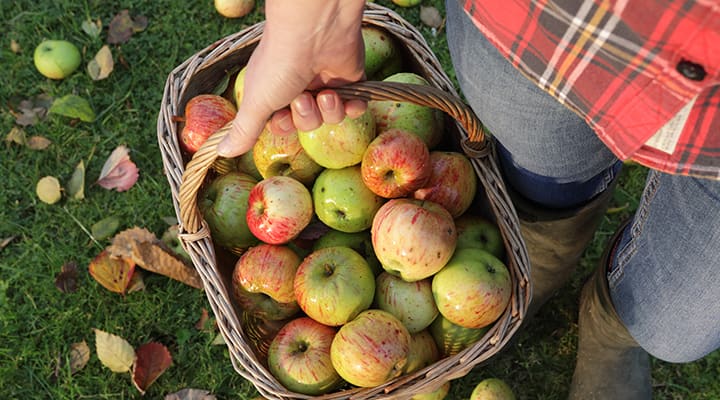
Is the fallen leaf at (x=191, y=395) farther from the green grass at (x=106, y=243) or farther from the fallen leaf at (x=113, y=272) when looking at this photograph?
the fallen leaf at (x=113, y=272)

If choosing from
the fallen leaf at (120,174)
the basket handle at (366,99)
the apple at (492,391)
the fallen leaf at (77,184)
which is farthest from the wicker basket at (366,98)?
the fallen leaf at (77,184)

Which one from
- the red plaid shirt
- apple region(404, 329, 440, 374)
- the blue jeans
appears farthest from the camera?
apple region(404, 329, 440, 374)

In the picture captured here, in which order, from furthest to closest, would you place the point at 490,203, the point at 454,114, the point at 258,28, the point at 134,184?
the point at 134,184
the point at 258,28
the point at 490,203
the point at 454,114

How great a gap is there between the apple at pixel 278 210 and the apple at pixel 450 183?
0.99ft

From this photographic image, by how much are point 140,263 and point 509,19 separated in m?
1.65

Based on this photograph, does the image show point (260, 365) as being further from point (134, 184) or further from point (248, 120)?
point (134, 184)

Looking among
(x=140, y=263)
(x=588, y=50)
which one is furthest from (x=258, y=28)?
(x=588, y=50)

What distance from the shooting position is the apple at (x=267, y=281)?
1645mm

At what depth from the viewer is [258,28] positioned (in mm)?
1917

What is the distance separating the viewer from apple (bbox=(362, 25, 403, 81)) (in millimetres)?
1887

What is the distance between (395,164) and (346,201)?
178 mm

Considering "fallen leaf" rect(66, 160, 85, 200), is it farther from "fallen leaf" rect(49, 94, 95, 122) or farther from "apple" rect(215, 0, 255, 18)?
"apple" rect(215, 0, 255, 18)

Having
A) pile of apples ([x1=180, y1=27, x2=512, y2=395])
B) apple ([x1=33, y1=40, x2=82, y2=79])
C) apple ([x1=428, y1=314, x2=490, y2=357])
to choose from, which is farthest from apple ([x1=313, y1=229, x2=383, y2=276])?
apple ([x1=33, y1=40, x2=82, y2=79])

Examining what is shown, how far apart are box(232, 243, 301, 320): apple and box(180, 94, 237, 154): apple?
0.35 metres
